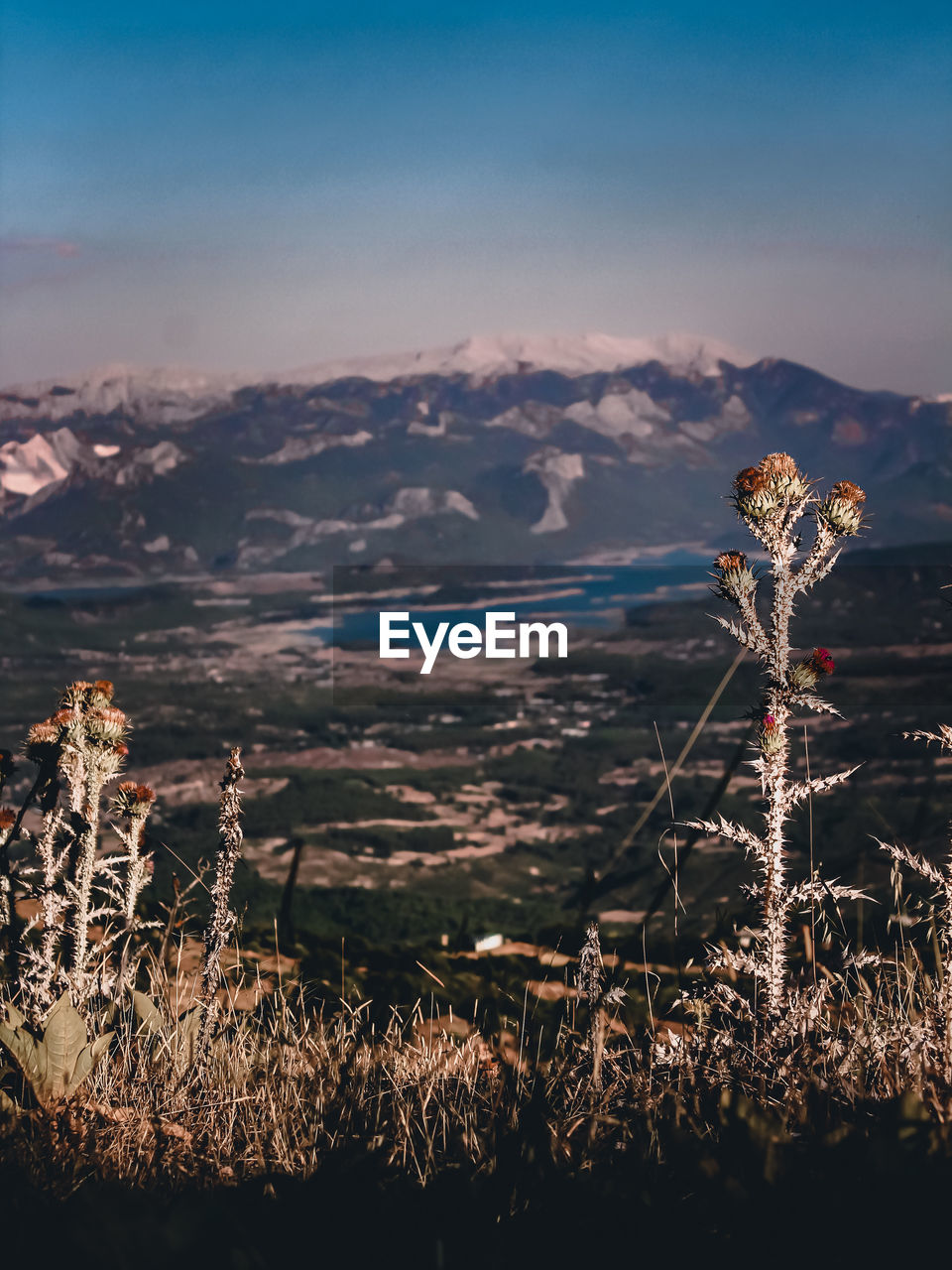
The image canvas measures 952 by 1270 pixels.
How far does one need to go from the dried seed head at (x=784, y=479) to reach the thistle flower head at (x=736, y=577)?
0.28m

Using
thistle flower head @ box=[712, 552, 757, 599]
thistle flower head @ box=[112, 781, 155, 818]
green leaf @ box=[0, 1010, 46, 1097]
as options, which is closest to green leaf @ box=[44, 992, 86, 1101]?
green leaf @ box=[0, 1010, 46, 1097]

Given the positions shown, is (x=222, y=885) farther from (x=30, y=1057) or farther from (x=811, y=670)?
(x=811, y=670)

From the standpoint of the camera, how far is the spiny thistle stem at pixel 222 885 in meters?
3.92

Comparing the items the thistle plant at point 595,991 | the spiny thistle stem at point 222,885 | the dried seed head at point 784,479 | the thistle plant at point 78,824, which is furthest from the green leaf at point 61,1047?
the dried seed head at point 784,479

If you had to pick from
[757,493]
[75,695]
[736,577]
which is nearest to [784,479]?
[757,493]

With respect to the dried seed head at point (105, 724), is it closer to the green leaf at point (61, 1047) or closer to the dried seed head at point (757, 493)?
the green leaf at point (61, 1047)

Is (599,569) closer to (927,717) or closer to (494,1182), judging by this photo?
(927,717)

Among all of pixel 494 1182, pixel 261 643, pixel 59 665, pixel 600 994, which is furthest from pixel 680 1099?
pixel 261 643

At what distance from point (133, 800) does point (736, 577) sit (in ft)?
7.20

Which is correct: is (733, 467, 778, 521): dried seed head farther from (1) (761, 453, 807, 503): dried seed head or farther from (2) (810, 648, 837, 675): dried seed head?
(2) (810, 648, 837, 675): dried seed head

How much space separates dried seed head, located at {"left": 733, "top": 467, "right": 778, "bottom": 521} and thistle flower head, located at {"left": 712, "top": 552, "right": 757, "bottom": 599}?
0.19 meters

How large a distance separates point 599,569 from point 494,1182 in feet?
608

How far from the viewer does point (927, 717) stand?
65.2 meters

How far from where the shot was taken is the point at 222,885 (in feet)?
13.5
